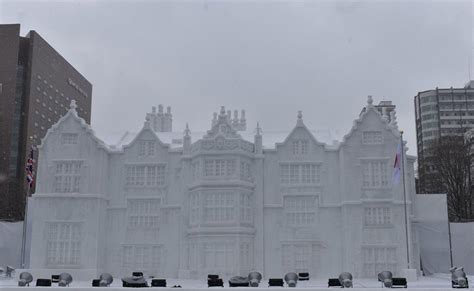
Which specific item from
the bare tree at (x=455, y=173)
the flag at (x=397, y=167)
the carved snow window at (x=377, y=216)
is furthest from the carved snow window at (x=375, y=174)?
the bare tree at (x=455, y=173)

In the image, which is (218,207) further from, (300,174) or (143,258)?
(143,258)

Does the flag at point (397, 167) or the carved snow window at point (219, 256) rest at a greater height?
the flag at point (397, 167)

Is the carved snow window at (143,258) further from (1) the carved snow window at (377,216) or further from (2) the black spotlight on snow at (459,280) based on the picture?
(2) the black spotlight on snow at (459,280)

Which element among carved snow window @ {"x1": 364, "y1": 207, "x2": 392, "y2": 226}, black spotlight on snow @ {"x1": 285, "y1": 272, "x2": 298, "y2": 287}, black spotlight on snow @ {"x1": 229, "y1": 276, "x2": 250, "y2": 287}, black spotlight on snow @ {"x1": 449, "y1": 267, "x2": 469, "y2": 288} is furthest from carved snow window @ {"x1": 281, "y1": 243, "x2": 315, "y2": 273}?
black spotlight on snow @ {"x1": 449, "y1": 267, "x2": 469, "y2": 288}

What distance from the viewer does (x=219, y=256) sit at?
43406mm

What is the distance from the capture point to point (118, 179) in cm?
4678

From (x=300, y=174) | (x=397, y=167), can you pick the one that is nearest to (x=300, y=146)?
(x=300, y=174)

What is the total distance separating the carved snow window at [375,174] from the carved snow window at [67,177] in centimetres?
2393

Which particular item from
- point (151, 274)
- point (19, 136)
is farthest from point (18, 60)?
point (151, 274)

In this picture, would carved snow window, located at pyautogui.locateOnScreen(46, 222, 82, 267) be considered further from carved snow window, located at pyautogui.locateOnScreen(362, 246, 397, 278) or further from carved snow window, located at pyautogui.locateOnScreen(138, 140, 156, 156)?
carved snow window, located at pyautogui.locateOnScreen(362, 246, 397, 278)

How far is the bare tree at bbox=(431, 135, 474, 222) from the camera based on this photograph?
59.7m

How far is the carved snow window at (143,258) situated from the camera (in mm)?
45062

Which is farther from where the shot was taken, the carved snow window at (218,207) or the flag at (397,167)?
the carved snow window at (218,207)

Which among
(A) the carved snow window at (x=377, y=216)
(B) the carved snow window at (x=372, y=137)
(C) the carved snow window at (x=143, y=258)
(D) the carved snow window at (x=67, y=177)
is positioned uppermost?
(B) the carved snow window at (x=372, y=137)
